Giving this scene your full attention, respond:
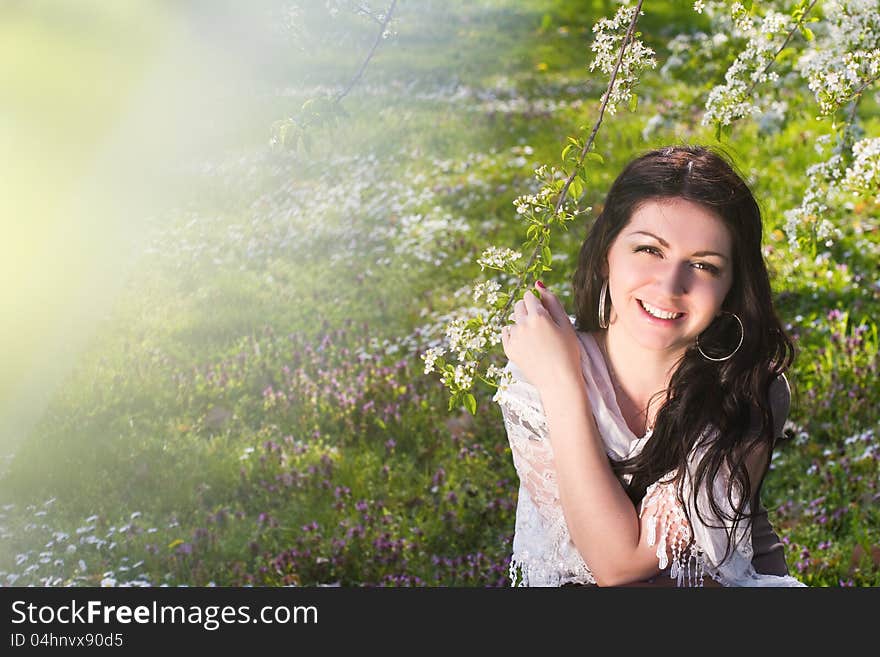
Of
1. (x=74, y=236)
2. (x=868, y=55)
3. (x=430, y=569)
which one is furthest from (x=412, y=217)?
(x=868, y=55)

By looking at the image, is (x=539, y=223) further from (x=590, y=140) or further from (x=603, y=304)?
(x=603, y=304)

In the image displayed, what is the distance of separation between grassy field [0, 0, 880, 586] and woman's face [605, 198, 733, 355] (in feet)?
2.21

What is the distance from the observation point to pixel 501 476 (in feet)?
16.0

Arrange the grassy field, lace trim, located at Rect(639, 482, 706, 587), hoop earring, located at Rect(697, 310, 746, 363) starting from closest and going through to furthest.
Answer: lace trim, located at Rect(639, 482, 706, 587) → hoop earring, located at Rect(697, 310, 746, 363) → the grassy field

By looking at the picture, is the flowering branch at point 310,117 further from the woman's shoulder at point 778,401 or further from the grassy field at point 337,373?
the woman's shoulder at point 778,401

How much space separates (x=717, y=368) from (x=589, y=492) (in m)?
0.58

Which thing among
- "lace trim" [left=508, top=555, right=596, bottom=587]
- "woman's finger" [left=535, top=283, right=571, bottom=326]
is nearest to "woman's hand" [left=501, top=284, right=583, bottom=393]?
"woman's finger" [left=535, top=283, right=571, bottom=326]

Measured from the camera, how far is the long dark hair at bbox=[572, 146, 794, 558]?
2721 millimetres

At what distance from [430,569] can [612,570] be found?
5.51 ft

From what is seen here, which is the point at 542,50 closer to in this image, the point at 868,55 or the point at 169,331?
the point at 169,331

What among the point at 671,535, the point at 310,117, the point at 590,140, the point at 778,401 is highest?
the point at 310,117

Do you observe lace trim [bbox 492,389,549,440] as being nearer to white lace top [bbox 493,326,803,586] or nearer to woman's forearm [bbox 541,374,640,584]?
white lace top [bbox 493,326,803,586]

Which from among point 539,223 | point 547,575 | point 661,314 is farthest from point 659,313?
point 547,575

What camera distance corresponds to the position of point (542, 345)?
2.84m
